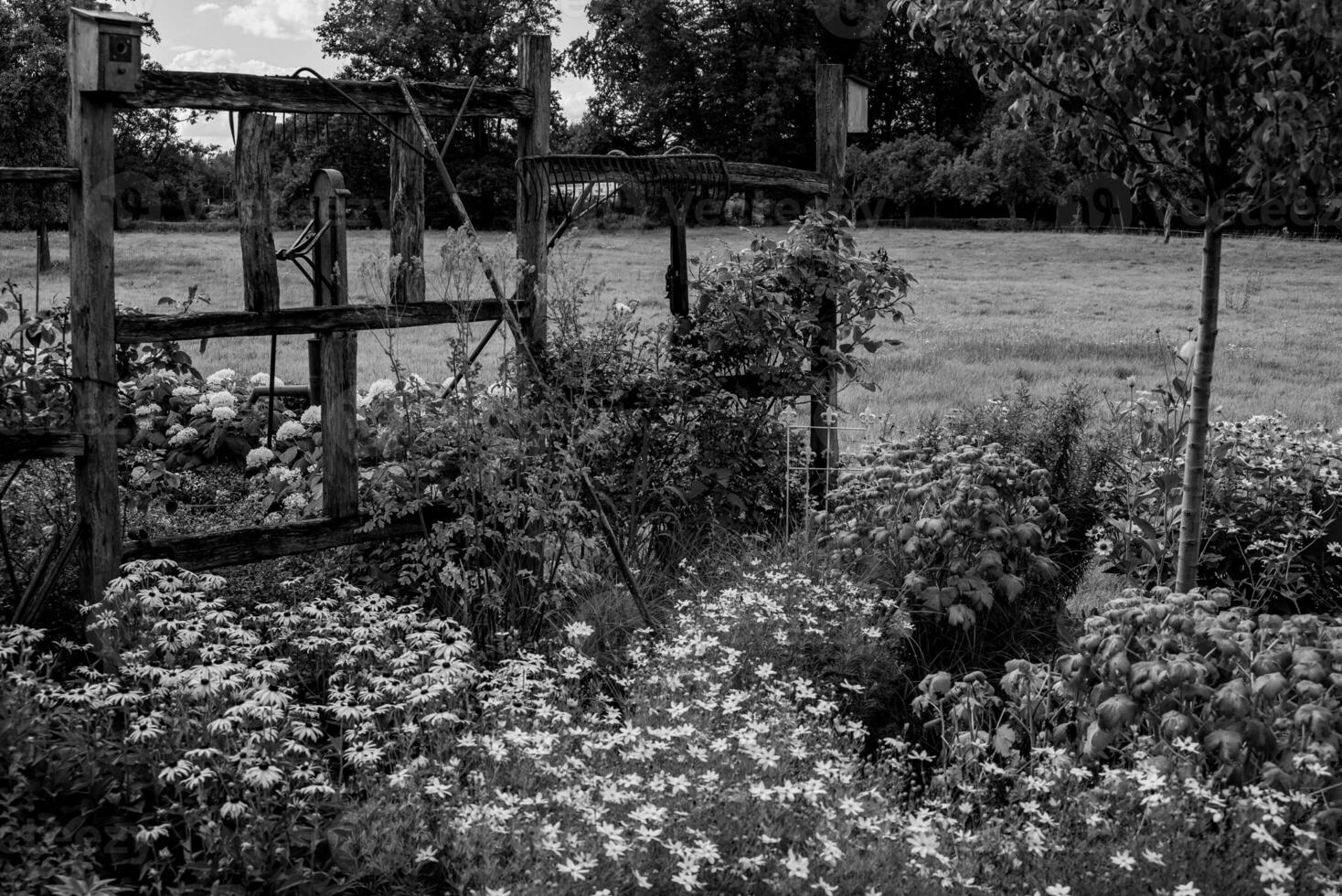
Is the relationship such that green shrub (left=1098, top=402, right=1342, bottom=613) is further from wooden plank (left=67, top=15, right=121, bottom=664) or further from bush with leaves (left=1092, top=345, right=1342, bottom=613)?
wooden plank (left=67, top=15, right=121, bottom=664)

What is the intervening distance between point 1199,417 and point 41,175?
4579 mm

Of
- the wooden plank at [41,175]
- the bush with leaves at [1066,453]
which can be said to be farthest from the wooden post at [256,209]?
the bush with leaves at [1066,453]

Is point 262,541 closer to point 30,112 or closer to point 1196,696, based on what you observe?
point 1196,696

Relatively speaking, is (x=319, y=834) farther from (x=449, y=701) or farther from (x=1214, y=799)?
(x=1214, y=799)

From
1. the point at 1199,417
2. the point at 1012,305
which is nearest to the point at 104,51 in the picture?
the point at 1199,417

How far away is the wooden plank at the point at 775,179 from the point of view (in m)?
7.09

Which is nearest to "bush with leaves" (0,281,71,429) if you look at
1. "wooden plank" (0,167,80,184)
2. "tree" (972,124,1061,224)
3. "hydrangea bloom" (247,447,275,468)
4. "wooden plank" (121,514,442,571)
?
"wooden plank" (121,514,442,571)

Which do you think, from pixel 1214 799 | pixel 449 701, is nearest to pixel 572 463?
pixel 449 701

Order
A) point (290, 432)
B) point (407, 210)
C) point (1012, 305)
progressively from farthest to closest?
point (1012, 305)
point (290, 432)
point (407, 210)

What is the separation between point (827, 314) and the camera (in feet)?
23.0

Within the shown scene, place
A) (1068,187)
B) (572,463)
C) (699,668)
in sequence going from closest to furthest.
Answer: (699,668) → (572,463) → (1068,187)

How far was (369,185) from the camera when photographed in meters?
30.4

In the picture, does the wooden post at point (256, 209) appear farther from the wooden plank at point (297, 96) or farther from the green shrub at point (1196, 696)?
the green shrub at point (1196, 696)

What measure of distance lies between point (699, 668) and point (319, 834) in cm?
143
